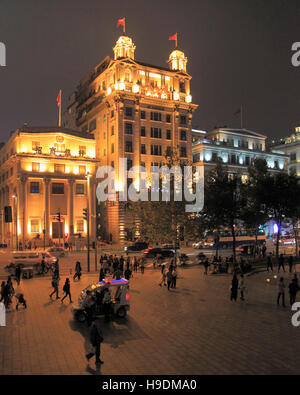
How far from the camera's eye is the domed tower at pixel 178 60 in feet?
244

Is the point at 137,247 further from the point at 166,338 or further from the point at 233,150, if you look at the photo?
the point at 233,150

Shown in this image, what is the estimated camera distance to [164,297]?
20.9 m

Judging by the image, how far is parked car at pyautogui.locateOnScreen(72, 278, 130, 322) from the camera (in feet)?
52.2

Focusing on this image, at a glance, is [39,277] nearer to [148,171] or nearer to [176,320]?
[176,320]

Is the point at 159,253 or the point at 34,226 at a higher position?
the point at 34,226

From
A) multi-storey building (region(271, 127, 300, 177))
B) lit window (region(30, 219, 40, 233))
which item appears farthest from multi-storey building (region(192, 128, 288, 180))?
lit window (region(30, 219, 40, 233))

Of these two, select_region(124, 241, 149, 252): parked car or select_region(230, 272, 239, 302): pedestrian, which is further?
select_region(124, 241, 149, 252): parked car

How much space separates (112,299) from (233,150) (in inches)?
2769

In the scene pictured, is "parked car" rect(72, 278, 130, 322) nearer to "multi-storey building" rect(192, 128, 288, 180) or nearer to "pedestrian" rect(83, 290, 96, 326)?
"pedestrian" rect(83, 290, 96, 326)

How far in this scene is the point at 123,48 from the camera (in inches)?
2606

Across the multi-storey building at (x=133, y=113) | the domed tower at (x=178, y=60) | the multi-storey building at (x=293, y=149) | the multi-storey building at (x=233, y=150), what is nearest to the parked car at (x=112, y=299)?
the multi-storey building at (x=133, y=113)

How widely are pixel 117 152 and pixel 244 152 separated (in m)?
34.9

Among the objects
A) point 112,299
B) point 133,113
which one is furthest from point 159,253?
point 133,113
